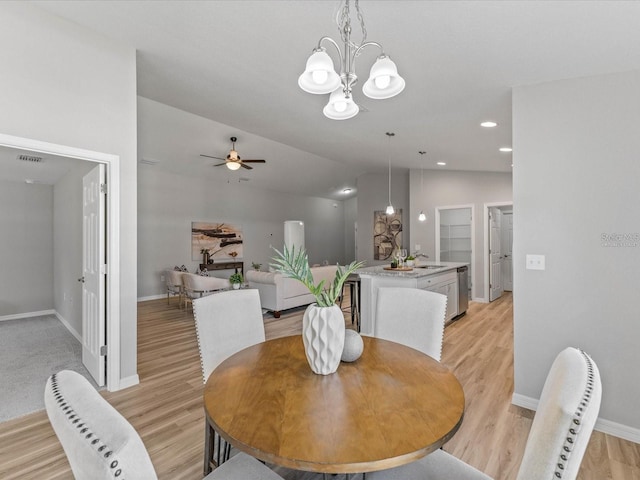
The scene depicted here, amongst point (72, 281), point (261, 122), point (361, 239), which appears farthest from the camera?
point (361, 239)

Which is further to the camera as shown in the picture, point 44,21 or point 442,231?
point 442,231

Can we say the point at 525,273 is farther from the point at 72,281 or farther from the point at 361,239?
the point at 361,239

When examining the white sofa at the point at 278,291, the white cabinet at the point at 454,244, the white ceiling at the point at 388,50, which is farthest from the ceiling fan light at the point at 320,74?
the white cabinet at the point at 454,244

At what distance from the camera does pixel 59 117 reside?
2432 mm

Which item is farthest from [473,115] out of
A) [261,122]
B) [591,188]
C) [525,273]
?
[261,122]

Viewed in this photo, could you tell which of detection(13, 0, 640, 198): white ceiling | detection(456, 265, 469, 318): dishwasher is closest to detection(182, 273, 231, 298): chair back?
detection(13, 0, 640, 198): white ceiling

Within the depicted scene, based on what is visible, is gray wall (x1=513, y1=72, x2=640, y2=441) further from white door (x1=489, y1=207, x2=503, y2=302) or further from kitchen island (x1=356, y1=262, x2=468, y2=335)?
white door (x1=489, y1=207, x2=503, y2=302)

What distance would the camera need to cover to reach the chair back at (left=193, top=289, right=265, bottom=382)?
1892mm

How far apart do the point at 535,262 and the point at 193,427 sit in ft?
9.22

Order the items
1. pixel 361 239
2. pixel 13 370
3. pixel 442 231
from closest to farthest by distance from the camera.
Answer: pixel 13 370 → pixel 442 231 → pixel 361 239

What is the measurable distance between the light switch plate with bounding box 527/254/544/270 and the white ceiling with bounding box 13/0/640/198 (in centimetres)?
136

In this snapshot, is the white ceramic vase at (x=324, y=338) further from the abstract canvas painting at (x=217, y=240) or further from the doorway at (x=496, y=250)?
the abstract canvas painting at (x=217, y=240)

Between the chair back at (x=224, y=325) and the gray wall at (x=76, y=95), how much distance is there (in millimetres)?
1353

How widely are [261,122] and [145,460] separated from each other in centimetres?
408
